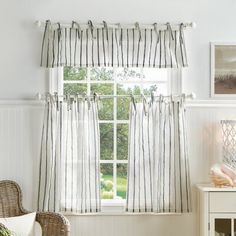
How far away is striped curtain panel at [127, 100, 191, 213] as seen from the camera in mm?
4398

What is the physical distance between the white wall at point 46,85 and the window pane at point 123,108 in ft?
1.65

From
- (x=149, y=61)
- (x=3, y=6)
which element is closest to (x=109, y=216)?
(x=149, y=61)

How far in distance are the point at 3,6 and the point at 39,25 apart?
14.1 inches

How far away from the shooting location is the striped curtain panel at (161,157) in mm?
4398

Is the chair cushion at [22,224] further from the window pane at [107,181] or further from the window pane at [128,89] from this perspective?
the window pane at [128,89]

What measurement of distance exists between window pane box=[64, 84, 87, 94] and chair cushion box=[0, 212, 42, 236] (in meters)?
1.06

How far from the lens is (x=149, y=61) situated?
175 inches

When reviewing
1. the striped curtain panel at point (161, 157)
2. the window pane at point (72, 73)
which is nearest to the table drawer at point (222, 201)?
the striped curtain panel at point (161, 157)

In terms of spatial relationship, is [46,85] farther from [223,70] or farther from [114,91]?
[223,70]

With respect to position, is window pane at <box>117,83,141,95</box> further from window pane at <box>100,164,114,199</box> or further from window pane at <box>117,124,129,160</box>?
window pane at <box>100,164,114,199</box>

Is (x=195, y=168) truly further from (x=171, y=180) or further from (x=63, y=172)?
(x=63, y=172)

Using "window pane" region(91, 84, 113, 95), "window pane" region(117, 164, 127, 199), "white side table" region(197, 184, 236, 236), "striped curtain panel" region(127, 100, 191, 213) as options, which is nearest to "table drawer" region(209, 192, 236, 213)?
"white side table" region(197, 184, 236, 236)

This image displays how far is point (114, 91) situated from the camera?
180 inches

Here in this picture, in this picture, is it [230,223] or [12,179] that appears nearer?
[230,223]
